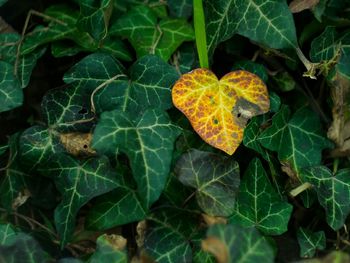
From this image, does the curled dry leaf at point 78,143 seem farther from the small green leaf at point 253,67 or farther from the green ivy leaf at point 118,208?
the small green leaf at point 253,67

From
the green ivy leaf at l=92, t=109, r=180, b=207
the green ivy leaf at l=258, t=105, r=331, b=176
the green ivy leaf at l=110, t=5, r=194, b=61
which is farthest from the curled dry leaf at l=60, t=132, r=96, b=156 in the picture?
the green ivy leaf at l=258, t=105, r=331, b=176

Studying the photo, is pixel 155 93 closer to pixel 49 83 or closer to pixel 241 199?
pixel 241 199

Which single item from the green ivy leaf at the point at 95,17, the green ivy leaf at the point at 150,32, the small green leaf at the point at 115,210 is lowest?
the small green leaf at the point at 115,210

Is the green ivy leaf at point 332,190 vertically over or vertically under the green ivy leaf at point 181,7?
under

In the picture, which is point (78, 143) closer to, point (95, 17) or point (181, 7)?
point (95, 17)

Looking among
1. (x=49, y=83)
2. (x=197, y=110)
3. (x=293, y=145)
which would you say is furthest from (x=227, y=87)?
(x=49, y=83)

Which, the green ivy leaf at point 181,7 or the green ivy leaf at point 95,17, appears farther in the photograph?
the green ivy leaf at point 181,7

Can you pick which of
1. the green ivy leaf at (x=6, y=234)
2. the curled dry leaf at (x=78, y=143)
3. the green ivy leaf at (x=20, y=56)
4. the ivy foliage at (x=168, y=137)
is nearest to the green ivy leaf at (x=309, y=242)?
the ivy foliage at (x=168, y=137)

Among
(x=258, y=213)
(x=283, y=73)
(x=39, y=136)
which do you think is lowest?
(x=258, y=213)
